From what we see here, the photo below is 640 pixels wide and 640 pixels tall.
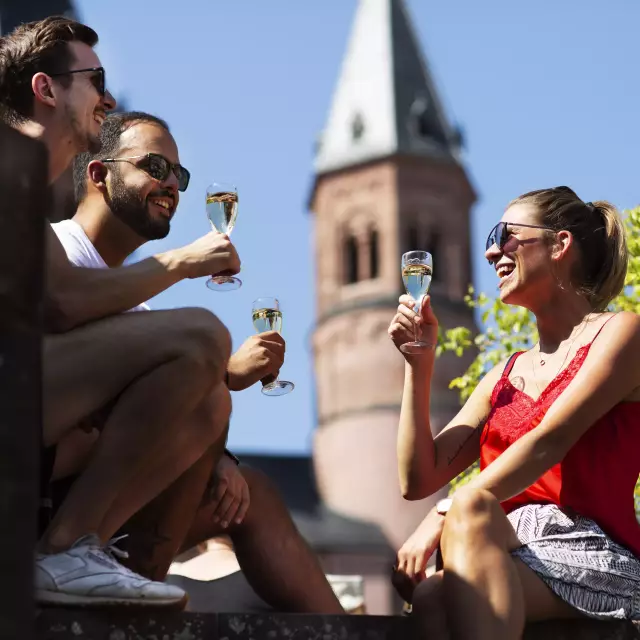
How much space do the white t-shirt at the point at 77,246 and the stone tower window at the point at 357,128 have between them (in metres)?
53.9

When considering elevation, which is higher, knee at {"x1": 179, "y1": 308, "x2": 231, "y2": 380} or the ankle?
knee at {"x1": 179, "y1": 308, "x2": 231, "y2": 380}

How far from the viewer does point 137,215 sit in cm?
462

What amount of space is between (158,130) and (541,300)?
4.15ft

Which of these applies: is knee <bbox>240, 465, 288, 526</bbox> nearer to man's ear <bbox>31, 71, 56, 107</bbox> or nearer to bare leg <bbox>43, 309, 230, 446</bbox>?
bare leg <bbox>43, 309, 230, 446</bbox>

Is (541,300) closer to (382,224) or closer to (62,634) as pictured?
(62,634)

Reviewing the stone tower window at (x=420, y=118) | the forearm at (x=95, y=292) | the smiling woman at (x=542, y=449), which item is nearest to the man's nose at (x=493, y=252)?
the smiling woman at (x=542, y=449)

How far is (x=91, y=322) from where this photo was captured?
3988mm

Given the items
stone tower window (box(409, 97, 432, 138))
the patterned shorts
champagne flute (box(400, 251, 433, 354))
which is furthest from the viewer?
stone tower window (box(409, 97, 432, 138))

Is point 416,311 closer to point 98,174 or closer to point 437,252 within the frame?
point 98,174

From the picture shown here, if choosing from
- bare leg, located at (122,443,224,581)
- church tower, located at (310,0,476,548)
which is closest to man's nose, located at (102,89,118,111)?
bare leg, located at (122,443,224,581)

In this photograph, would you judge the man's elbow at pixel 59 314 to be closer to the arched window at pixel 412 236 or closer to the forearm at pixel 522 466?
the forearm at pixel 522 466

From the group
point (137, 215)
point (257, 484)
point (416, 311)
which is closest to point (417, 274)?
point (416, 311)

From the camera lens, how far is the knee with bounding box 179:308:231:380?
154 inches

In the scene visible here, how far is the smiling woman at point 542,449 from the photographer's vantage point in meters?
3.92
